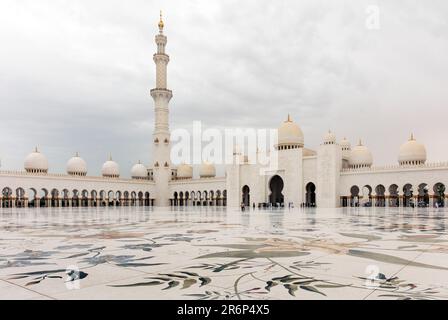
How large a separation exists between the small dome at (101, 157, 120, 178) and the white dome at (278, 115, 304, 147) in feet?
67.5

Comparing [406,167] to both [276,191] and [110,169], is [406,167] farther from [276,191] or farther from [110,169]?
[110,169]

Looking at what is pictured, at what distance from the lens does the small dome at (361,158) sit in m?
32.9

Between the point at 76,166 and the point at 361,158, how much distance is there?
1155 inches

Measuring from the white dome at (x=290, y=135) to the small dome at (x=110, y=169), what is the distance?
2058 cm

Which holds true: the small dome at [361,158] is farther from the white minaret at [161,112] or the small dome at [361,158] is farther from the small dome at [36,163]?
the small dome at [36,163]

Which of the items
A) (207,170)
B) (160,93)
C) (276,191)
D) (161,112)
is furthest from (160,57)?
(276,191)

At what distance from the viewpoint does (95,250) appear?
4.82 meters

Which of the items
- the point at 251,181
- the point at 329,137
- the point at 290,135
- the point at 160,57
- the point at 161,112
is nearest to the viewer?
the point at 290,135

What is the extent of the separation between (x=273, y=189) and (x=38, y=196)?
22.4 metres

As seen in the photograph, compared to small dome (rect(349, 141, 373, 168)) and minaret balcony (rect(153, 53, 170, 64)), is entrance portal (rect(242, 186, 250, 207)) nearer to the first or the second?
small dome (rect(349, 141, 373, 168))

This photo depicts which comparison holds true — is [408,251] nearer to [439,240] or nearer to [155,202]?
[439,240]

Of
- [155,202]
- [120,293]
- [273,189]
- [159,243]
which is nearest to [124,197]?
[155,202]

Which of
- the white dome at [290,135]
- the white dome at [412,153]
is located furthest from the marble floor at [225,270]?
the white dome at [290,135]

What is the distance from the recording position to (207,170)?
43344 millimetres
